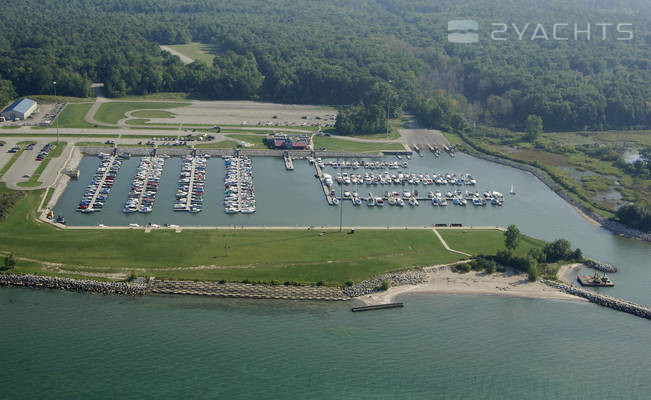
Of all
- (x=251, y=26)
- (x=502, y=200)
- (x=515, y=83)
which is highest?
(x=251, y=26)

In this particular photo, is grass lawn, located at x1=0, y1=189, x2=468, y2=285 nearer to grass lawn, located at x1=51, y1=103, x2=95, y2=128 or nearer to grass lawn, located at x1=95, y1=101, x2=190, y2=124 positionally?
grass lawn, located at x1=51, y1=103, x2=95, y2=128

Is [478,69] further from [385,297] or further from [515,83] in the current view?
[385,297]

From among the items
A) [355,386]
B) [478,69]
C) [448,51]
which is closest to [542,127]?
[478,69]

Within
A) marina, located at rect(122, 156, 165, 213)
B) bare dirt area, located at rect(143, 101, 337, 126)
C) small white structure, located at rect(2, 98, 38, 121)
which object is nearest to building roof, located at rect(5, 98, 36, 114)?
small white structure, located at rect(2, 98, 38, 121)

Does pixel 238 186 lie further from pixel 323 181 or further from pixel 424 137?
pixel 424 137

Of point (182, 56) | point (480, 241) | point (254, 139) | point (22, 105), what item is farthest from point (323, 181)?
point (182, 56)

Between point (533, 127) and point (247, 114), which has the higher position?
point (247, 114)
